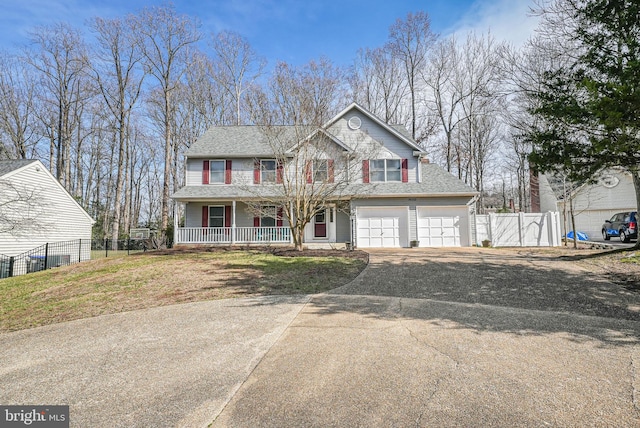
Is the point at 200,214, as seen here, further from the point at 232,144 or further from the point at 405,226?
the point at 405,226

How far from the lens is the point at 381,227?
17.2 m

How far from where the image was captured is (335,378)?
3473 mm

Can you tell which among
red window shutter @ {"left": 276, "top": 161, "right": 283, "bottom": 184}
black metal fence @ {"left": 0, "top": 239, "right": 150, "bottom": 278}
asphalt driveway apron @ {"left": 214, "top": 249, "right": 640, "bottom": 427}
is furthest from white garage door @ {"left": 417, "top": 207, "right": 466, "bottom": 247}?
black metal fence @ {"left": 0, "top": 239, "right": 150, "bottom": 278}

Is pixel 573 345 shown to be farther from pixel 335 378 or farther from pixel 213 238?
pixel 213 238

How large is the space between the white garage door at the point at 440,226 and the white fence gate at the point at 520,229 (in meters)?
0.98

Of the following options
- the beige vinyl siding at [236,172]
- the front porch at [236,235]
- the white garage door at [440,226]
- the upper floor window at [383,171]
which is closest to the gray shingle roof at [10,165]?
the beige vinyl siding at [236,172]

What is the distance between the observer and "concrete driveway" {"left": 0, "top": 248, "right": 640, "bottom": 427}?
9.39 ft

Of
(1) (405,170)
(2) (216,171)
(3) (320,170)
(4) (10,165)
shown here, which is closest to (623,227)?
(1) (405,170)

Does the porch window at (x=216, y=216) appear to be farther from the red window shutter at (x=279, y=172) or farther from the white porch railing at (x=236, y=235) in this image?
the red window shutter at (x=279, y=172)

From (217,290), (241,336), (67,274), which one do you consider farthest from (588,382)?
(67,274)

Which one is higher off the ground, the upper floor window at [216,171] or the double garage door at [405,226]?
the upper floor window at [216,171]

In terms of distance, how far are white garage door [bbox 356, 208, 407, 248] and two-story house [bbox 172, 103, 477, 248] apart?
5 cm

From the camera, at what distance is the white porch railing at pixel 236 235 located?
16.9 meters

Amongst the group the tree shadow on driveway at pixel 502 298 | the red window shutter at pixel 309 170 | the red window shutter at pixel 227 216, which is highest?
the red window shutter at pixel 309 170
